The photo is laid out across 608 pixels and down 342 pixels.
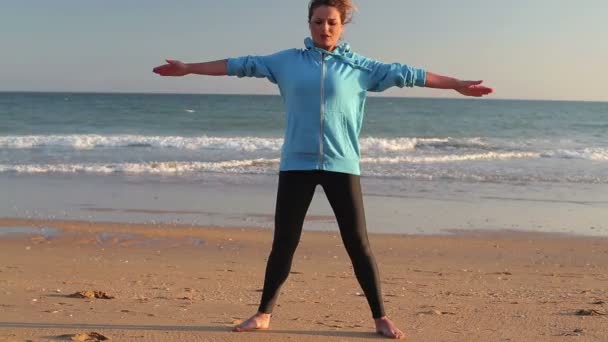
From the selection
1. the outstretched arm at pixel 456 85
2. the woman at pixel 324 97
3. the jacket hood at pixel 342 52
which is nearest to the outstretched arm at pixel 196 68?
the woman at pixel 324 97

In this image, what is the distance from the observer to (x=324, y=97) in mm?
3559

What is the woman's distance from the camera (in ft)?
11.7

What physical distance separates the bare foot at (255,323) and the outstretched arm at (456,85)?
155cm

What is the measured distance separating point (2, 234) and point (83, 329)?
4.95 meters

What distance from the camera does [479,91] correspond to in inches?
147

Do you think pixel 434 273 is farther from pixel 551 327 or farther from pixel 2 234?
pixel 2 234

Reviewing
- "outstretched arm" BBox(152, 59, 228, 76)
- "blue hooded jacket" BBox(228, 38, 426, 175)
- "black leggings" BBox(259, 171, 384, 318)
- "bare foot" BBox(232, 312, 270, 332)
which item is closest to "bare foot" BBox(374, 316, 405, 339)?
"black leggings" BBox(259, 171, 384, 318)

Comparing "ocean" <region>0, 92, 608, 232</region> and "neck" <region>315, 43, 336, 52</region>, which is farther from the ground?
"neck" <region>315, 43, 336, 52</region>

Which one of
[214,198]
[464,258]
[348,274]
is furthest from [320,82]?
[214,198]

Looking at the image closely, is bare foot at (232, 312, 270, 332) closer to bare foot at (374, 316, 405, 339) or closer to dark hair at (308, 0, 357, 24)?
bare foot at (374, 316, 405, 339)

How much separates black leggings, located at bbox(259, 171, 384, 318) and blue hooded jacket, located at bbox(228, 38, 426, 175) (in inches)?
2.6

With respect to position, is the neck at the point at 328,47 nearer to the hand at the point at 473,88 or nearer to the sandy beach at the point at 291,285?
the hand at the point at 473,88

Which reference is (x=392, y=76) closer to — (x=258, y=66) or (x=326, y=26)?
(x=326, y=26)

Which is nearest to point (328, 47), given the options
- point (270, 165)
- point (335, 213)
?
point (335, 213)
